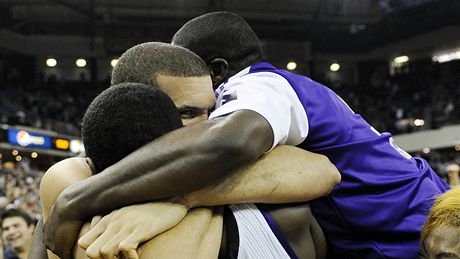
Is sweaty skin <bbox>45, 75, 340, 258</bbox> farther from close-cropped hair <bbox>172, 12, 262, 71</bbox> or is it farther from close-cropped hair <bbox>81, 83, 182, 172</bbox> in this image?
close-cropped hair <bbox>172, 12, 262, 71</bbox>

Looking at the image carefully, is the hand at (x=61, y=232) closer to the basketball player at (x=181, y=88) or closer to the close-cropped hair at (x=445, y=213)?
the basketball player at (x=181, y=88)

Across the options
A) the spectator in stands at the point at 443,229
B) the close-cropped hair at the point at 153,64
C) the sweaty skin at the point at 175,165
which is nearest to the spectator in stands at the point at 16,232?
the close-cropped hair at the point at 153,64

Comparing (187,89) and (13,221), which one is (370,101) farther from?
(187,89)

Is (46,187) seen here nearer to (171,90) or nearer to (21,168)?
(171,90)

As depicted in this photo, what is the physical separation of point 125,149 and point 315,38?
21965 millimetres

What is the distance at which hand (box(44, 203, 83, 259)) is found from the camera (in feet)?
3.94

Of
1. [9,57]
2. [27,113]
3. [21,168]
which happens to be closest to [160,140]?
[21,168]

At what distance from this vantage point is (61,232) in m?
1.21

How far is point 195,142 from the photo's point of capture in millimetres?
1139

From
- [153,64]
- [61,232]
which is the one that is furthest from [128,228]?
[153,64]

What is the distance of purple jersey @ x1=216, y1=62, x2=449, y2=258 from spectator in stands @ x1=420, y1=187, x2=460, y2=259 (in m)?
0.13

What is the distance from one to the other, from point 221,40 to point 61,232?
0.82m

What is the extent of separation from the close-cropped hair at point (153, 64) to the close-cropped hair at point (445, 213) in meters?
0.59

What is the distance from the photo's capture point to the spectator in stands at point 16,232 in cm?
530
